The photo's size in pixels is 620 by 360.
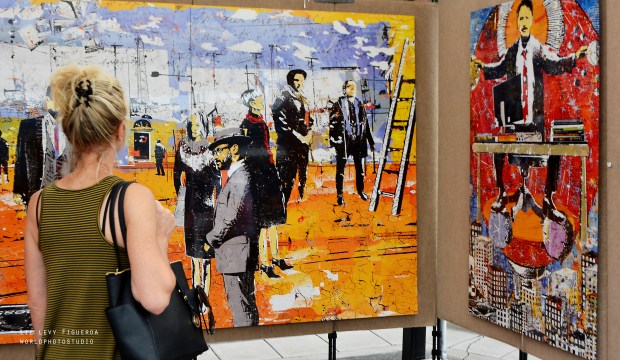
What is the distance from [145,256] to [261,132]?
152 centimetres

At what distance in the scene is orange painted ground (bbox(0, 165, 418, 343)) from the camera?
3160 mm

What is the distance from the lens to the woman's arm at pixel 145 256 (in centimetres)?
168

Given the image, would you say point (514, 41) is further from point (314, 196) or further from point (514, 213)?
point (314, 196)

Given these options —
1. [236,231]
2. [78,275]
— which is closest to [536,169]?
[236,231]

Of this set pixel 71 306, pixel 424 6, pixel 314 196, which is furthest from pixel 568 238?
pixel 71 306

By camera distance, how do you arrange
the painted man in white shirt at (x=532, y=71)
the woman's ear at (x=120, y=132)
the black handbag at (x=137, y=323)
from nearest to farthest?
the black handbag at (x=137, y=323) → the woman's ear at (x=120, y=132) → the painted man in white shirt at (x=532, y=71)

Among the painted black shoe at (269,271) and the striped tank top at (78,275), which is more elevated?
the striped tank top at (78,275)

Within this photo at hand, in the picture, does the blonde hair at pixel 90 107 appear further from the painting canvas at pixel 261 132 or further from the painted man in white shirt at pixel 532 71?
the painted man in white shirt at pixel 532 71

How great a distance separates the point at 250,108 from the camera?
10.2 feet

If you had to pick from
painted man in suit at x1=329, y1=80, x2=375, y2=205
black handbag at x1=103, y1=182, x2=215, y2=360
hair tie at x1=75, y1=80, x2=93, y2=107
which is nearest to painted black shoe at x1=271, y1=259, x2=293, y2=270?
painted man in suit at x1=329, y1=80, x2=375, y2=205

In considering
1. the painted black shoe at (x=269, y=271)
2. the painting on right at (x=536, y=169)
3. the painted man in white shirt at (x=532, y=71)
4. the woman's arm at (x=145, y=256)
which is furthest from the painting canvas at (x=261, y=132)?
the woman's arm at (x=145, y=256)

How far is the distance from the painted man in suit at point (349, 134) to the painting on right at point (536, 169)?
498mm

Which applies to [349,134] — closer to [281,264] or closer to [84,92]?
[281,264]

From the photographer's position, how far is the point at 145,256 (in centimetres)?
168
